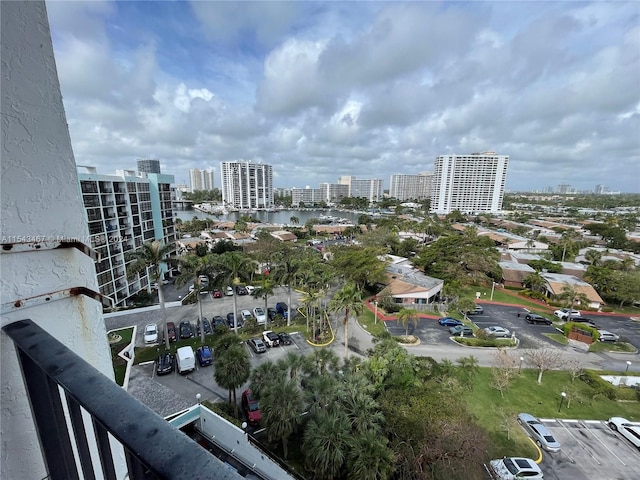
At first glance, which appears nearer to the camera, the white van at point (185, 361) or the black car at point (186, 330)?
the white van at point (185, 361)

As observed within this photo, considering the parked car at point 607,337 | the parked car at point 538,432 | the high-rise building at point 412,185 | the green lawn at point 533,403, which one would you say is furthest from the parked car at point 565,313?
the high-rise building at point 412,185

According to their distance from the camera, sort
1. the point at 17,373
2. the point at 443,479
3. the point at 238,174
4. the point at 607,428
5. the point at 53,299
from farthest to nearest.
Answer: the point at 238,174 → the point at 607,428 → the point at 443,479 → the point at 53,299 → the point at 17,373

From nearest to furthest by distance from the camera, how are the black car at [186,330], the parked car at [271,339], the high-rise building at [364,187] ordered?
the parked car at [271,339] < the black car at [186,330] < the high-rise building at [364,187]

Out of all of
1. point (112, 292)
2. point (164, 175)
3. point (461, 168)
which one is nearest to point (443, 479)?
point (112, 292)

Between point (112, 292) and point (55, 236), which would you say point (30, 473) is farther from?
point (112, 292)

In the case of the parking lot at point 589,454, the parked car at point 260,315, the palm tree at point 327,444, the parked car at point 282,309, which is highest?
the palm tree at point 327,444

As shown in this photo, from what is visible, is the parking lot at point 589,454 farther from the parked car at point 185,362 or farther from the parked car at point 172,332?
the parked car at point 172,332

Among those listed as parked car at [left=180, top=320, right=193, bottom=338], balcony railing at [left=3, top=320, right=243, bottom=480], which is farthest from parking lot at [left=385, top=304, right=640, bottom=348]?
balcony railing at [left=3, top=320, right=243, bottom=480]
